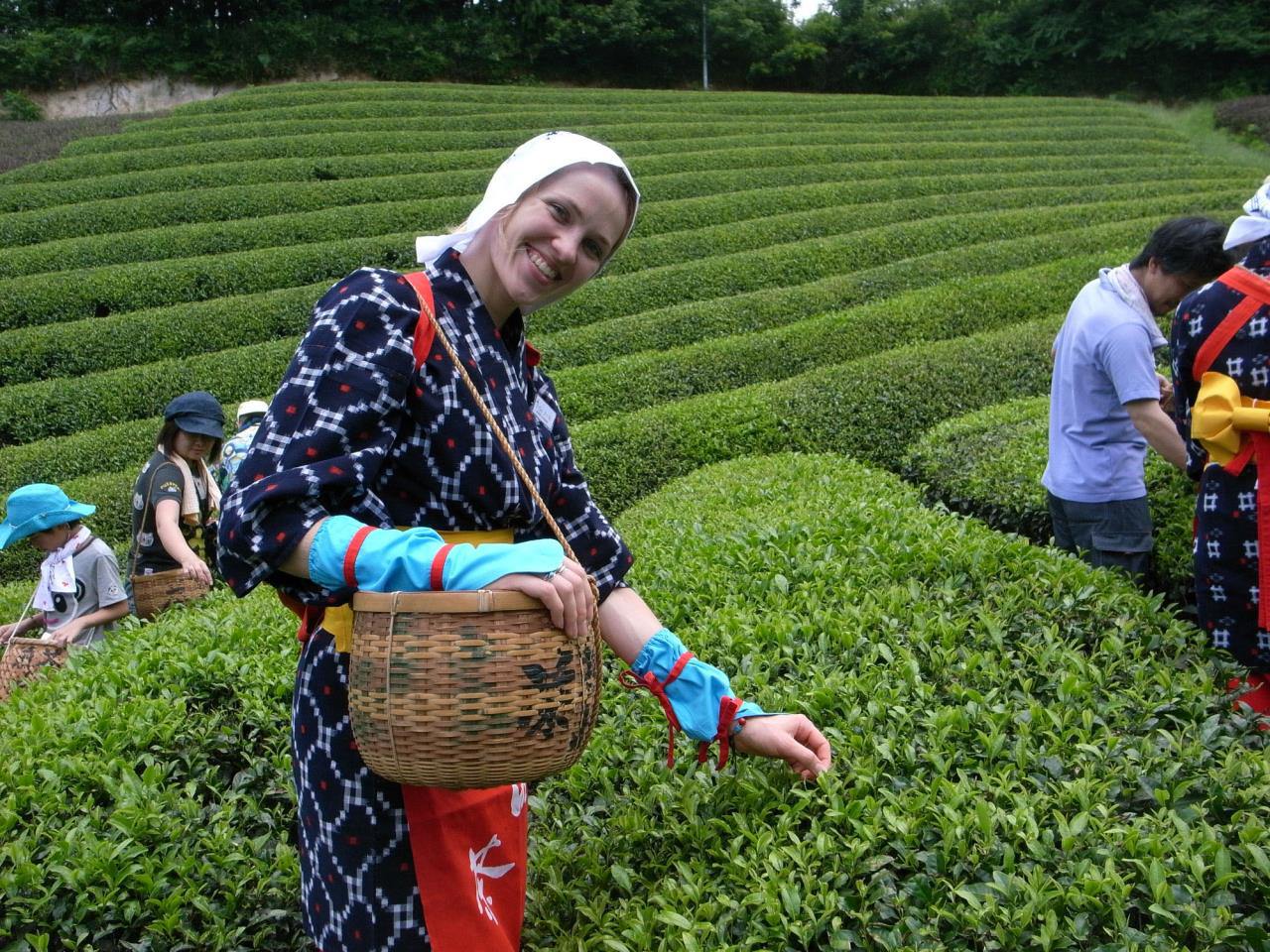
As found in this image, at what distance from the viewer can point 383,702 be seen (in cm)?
135

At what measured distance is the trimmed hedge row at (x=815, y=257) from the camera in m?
11.3

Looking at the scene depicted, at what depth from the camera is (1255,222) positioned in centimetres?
267

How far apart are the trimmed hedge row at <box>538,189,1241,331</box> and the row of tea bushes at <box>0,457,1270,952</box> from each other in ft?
26.3

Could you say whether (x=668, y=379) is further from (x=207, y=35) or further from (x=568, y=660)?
(x=207, y=35)

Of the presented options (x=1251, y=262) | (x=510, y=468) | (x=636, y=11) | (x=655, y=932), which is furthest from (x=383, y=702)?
(x=636, y=11)

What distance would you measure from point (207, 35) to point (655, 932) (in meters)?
28.7

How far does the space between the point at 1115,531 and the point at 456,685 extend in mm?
2943

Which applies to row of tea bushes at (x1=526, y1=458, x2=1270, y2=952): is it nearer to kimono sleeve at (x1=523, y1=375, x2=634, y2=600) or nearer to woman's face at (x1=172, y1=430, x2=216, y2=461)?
kimono sleeve at (x1=523, y1=375, x2=634, y2=600)

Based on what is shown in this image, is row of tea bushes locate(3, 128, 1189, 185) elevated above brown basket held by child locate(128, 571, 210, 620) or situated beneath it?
elevated above

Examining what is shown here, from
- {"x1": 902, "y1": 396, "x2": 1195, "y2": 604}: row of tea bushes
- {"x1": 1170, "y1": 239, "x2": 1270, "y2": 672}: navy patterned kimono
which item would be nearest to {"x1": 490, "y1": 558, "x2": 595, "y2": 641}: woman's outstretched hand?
{"x1": 1170, "y1": 239, "x2": 1270, "y2": 672}: navy patterned kimono

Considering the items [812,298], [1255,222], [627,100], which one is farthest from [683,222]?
[1255,222]

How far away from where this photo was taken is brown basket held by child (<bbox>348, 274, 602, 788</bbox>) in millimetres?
1325

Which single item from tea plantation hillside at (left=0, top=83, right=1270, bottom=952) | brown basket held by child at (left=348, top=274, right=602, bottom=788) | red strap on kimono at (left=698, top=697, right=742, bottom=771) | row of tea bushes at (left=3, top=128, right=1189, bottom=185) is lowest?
tea plantation hillside at (left=0, top=83, right=1270, bottom=952)

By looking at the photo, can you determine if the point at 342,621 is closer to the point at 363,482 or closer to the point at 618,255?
the point at 363,482
